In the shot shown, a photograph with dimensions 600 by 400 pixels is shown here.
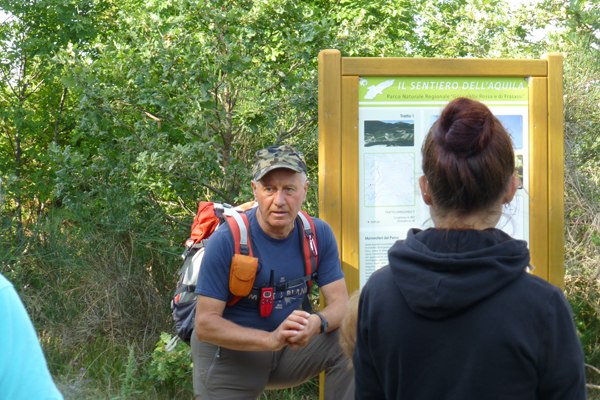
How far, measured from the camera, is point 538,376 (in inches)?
46.3

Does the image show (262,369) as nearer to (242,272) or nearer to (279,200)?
(242,272)

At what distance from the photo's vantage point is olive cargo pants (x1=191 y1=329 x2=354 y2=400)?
2.87 m

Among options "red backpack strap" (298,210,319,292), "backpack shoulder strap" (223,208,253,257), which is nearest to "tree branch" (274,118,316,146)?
"red backpack strap" (298,210,319,292)

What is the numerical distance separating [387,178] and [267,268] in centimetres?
95

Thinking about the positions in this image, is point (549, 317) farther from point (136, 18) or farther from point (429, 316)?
point (136, 18)

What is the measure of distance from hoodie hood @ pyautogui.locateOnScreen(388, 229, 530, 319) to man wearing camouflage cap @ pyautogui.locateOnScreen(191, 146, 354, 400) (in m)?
1.52

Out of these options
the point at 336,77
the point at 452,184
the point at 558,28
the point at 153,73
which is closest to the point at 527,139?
the point at 336,77

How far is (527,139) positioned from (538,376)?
99.7 inches

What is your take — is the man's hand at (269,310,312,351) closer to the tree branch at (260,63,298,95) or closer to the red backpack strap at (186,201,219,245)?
the red backpack strap at (186,201,219,245)

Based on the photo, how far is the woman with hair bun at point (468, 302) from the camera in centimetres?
116

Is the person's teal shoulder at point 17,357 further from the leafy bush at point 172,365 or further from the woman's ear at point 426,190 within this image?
the leafy bush at point 172,365

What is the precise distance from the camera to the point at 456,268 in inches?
46.7

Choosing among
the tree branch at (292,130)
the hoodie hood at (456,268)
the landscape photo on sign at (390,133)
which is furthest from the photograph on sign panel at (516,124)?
the hoodie hood at (456,268)

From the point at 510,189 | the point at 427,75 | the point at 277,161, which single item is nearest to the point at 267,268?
the point at 277,161
